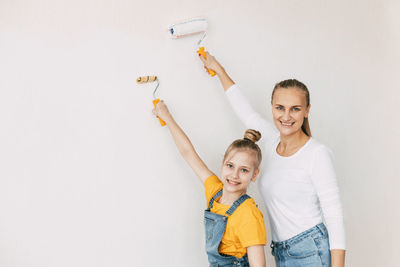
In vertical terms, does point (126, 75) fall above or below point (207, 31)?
below

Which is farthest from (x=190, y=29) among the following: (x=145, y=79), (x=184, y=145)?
(x=184, y=145)

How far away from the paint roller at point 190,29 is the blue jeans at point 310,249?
70 centimetres

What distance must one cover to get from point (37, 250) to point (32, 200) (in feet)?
0.57

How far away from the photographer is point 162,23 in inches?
67.3

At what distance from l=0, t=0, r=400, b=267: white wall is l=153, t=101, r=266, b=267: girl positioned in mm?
248

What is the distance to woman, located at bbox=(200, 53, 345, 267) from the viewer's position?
149 centimetres

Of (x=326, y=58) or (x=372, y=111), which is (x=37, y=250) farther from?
(x=372, y=111)

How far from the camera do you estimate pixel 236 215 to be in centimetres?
149

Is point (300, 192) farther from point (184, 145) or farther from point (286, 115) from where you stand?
point (184, 145)

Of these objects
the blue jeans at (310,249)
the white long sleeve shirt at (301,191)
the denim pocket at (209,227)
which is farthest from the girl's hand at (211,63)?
the blue jeans at (310,249)

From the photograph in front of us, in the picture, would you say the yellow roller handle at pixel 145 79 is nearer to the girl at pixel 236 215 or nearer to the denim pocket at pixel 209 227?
the girl at pixel 236 215

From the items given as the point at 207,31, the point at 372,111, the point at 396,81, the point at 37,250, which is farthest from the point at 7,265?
the point at 396,81

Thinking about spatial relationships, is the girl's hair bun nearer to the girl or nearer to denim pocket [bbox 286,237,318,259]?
the girl

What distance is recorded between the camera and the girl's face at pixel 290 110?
5.08 feet
